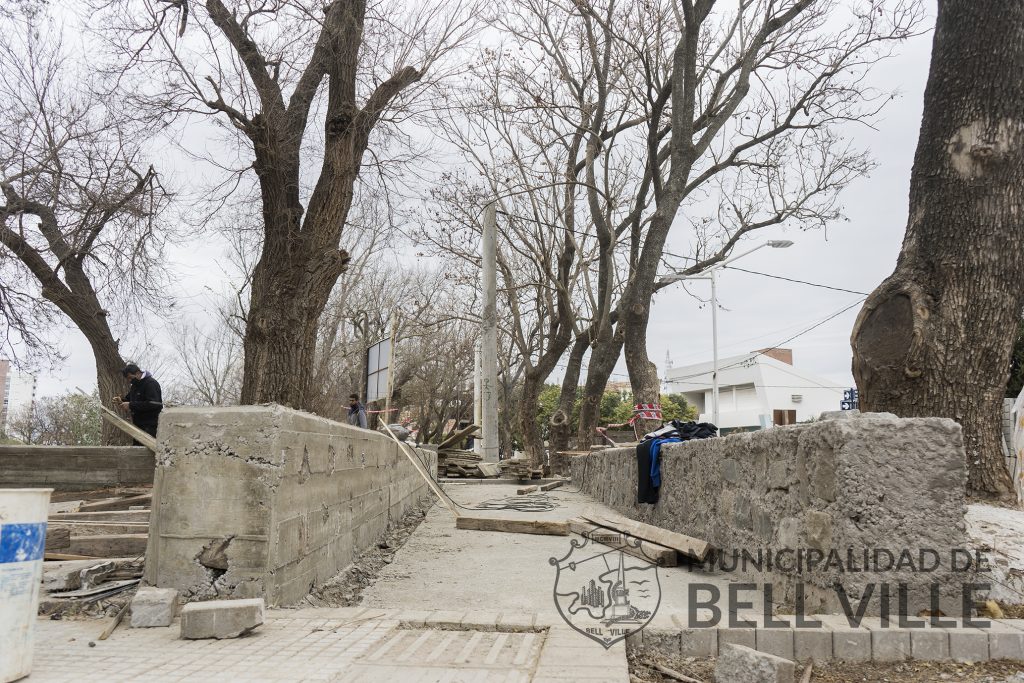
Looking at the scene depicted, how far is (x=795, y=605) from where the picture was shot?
4.44m

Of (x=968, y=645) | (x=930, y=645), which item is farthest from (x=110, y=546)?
(x=968, y=645)

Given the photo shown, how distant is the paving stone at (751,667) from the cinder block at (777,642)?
15.0 inches

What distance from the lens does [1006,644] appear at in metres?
3.52

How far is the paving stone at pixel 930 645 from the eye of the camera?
354 cm

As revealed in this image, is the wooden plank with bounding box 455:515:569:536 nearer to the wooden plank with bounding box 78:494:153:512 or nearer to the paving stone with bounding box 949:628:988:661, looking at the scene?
the wooden plank with bounding box 78:494:153:512

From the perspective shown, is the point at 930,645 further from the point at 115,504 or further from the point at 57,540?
the point at 115,504

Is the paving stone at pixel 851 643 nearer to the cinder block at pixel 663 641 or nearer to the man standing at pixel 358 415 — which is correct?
the cinder block at pixel 663 641

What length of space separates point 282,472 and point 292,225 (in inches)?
254

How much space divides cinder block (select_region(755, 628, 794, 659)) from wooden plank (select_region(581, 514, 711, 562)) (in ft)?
7.29

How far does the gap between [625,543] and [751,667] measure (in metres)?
3.84

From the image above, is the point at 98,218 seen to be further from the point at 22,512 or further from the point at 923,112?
the point at 923,112

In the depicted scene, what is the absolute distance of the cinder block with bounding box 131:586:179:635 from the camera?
389 centimetres

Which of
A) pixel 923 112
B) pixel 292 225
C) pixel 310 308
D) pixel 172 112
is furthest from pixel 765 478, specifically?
pixel 172 112

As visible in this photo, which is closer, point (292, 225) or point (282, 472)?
point (282, 472)
